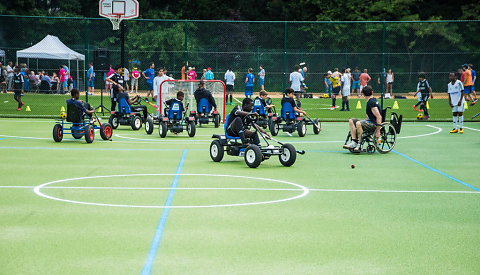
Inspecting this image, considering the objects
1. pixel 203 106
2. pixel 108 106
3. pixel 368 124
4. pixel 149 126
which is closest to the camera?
pixel 368 124

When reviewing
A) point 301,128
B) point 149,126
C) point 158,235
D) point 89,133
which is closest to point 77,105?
point 89,133

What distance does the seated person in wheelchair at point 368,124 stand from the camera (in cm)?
1608

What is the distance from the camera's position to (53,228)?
838 cm

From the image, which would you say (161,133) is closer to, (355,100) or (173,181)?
(173,181)

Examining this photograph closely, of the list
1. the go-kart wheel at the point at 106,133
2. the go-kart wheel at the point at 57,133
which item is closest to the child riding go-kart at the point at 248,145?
the go-kart wheel at the point at 106,133

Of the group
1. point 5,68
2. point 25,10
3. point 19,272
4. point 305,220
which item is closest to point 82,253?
point 19,272

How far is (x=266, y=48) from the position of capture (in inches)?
1446

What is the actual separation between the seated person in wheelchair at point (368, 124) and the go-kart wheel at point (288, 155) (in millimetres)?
2492

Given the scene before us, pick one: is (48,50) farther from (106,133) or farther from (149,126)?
(106,133)

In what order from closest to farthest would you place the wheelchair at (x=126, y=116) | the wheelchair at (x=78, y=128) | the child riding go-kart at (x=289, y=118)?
the wheelchair at (x=78, y=128), the child riding go-kart at (x=289, y=118), the wheelchair at (x=126, y=116)

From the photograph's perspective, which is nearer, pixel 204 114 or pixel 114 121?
pixel 114 121

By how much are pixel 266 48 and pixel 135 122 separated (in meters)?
15.8

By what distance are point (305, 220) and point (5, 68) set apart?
81.3 ft

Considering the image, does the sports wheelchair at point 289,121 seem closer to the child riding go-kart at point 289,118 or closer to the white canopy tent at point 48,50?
the child riding go-kart at point 289,118
